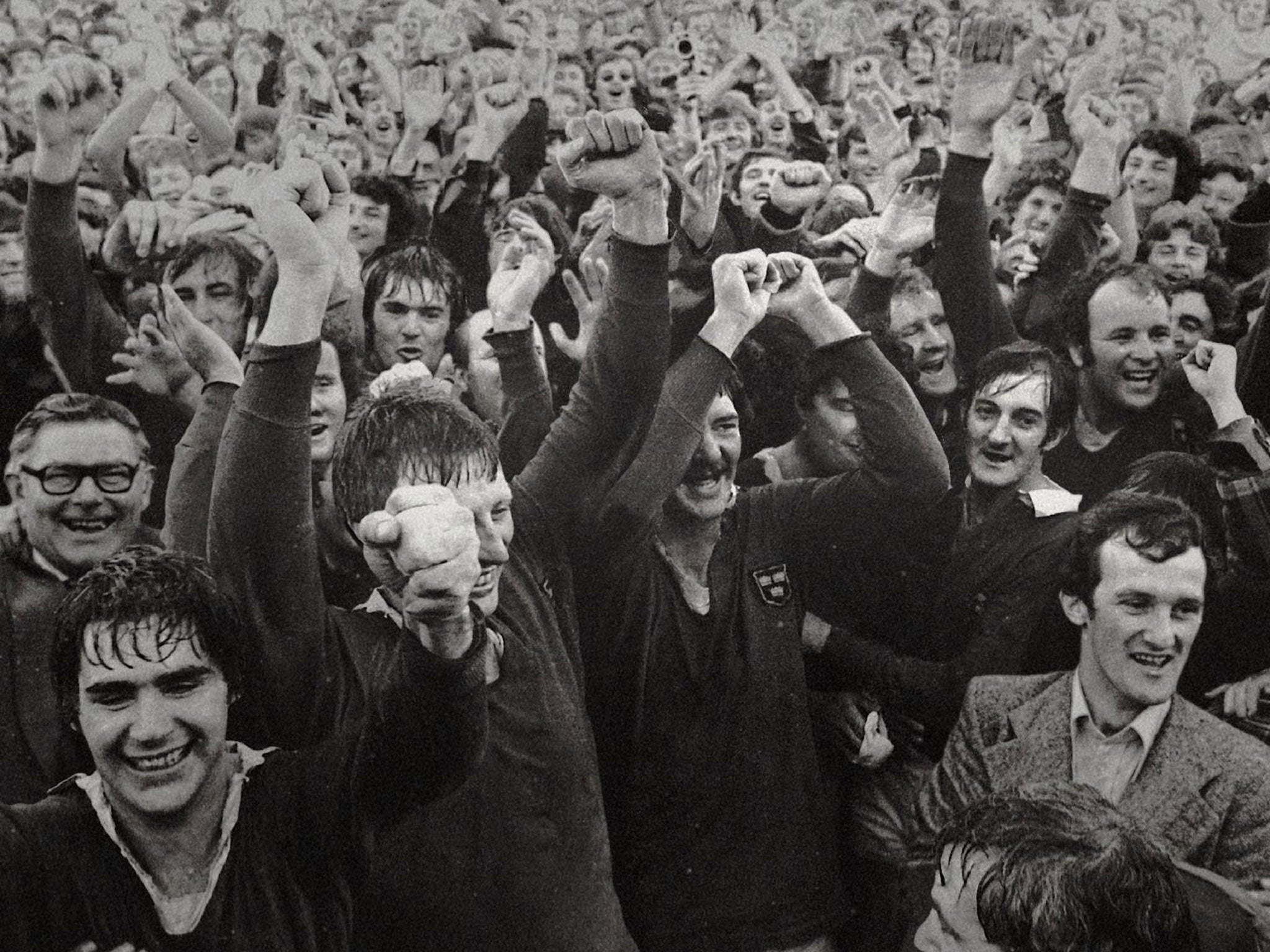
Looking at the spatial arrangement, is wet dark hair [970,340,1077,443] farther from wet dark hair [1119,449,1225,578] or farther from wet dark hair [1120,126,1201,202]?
wet dark hair [1120,126,1201,202]

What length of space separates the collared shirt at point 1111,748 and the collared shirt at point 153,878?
1766 mm

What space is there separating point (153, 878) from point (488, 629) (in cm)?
81

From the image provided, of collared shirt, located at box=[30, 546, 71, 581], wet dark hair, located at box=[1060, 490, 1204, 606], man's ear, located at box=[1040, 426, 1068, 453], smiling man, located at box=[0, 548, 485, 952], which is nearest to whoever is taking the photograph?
smiling man, located at box=[0, 548, 485, 952]

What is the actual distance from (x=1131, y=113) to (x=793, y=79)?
816mm

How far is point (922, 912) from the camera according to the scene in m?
3.07

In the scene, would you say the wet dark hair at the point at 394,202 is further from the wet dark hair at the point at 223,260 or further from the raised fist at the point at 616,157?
the raised fist at the point at 616,157

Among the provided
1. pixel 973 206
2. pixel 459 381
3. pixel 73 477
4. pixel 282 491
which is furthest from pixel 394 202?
pixel 973 206

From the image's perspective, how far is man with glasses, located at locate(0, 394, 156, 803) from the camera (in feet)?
9.38

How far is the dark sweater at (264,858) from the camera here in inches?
105

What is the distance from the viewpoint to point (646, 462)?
117 inches

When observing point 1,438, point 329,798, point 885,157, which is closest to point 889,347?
point 885,157

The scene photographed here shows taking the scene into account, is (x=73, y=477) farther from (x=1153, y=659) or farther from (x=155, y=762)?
(x=1153, y=659)

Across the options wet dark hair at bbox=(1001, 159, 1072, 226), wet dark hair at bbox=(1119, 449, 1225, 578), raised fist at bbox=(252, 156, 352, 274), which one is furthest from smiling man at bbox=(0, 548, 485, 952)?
wet dark hair at bbox=(1001, 159, 1072, 226)

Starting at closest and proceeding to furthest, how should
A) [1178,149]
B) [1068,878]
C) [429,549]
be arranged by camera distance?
[429,549] < [1068,878] < [1178,149]
